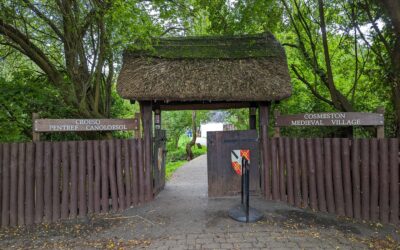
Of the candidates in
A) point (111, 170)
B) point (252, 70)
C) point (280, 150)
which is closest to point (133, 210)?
point (111, 170)

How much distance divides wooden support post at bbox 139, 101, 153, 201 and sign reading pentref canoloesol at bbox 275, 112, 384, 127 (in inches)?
133

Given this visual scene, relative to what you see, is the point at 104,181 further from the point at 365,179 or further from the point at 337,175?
the point at 365,179

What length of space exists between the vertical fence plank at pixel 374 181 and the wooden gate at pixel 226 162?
2686 millimetres

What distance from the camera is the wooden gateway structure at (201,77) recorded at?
716cm

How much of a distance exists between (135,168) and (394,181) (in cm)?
541

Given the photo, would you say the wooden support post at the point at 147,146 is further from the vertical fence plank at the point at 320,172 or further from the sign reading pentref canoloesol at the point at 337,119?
Answer: the vertical fence plank at the point at 320,172

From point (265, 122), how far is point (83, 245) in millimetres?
5029

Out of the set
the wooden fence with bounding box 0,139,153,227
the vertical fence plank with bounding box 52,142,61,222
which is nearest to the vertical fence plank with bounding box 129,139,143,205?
the wooden fence with bounding box 0,139,153,227

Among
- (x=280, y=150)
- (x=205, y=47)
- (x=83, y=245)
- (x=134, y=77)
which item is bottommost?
(x=83, y=245)

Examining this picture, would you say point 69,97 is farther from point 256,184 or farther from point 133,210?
point 256,184

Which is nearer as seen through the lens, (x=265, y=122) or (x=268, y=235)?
(x=268, y=235)

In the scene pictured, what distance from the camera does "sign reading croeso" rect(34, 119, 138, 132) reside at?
6305 millimetres

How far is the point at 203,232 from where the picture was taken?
5.12 meters

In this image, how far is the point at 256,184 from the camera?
7.60 meters
